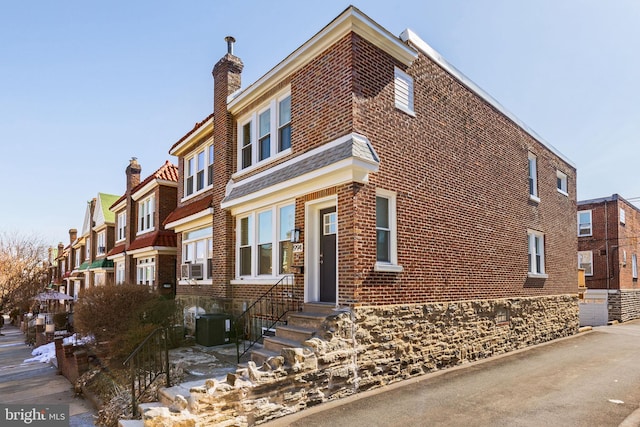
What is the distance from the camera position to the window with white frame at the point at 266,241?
10.7 metres

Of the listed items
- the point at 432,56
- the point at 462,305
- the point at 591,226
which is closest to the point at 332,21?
the point at 432,56

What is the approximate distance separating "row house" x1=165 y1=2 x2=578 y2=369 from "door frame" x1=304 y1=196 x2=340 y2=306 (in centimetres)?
3

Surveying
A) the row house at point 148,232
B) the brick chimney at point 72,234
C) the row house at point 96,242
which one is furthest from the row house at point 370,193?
the brick chimney at point 72,234

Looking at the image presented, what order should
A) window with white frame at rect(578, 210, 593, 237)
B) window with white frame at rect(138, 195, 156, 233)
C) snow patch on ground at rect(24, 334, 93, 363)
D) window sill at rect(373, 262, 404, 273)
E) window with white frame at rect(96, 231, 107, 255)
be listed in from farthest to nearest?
window with white frame at rect(96, 231, 107, 255) → window with white frame at rect(578, 210, 593, 237) → window with white frame at rect(138, 195, 156, 233) → snow patch on ground at rect(24, 334, 93, 363) → window sill at rect(373, 262, 404, 273)

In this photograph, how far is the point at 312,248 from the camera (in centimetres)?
977

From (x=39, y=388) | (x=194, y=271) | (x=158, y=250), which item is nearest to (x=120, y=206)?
(x=158, y=250)

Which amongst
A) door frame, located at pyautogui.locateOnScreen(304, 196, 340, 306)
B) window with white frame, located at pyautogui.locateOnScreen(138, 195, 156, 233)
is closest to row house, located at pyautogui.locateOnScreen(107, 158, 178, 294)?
window with white frame, located at pyautogui.locateOnScreen(138, 195, 156, 233)

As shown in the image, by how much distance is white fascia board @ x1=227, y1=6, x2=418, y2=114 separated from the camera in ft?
29.1

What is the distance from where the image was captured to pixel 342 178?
27.9 feet

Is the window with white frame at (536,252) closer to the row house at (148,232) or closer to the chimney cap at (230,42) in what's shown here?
the chimney cap at (230,42)

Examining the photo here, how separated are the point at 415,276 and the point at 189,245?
373 inches

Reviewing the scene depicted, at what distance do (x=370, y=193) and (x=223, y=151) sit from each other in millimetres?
6457

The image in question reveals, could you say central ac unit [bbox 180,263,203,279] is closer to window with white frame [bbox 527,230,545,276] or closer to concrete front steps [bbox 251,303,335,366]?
concrete front steps [bbox 251,303,335,366]

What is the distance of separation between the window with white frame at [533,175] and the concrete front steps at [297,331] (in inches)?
408
